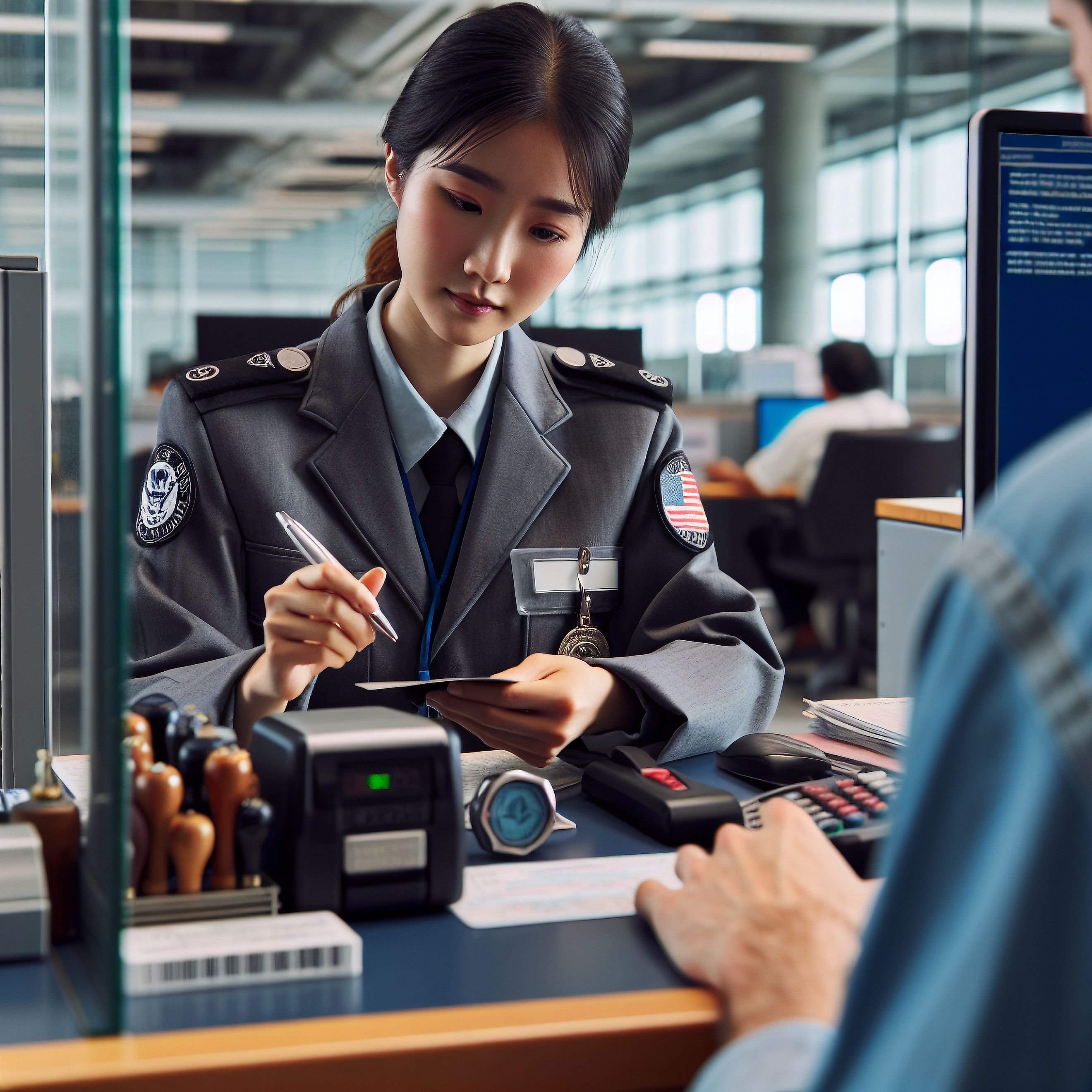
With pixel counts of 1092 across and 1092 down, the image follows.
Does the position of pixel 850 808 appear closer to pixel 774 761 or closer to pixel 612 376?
pixel 774 761

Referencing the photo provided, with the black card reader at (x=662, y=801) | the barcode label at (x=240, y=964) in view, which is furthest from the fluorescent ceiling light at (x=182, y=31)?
the barcode label at (x=240, y=964)

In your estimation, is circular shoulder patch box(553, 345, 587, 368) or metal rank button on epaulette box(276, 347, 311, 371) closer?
metal rank button on epaulette box(276, 347, 311, 371)

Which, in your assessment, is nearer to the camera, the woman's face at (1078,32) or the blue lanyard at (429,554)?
the woman's face at (1078,32)

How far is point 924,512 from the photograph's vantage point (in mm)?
1783

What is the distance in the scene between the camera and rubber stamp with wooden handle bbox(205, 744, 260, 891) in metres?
0.73

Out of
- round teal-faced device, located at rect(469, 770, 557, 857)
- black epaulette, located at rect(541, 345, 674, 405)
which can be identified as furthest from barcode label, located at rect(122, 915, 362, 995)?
black epaulette, located at rect(541, 345, 674, 405)

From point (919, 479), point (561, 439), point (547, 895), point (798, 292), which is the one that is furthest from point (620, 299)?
point (547, 895)

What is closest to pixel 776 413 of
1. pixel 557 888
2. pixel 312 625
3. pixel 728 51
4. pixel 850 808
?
pixel 728 51

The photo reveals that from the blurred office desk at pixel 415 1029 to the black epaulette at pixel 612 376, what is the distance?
0.93 m

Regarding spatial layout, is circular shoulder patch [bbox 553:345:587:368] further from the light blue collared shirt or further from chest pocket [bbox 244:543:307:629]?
chest pocket [bbox 244:543:307:629]

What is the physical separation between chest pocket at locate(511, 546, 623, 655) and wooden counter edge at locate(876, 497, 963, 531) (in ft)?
1.54

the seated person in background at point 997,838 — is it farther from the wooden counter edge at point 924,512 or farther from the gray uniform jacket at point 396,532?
the wooden counter edge at point 924,512

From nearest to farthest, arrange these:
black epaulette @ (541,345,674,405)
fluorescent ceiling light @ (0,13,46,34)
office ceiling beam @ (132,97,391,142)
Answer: fluorescent ceiling light @ (0,13,46,34)
black epaulette @ (541,345,674,405)
office ceiling beam @ (132,97,391,142)

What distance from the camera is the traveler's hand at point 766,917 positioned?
0.59 meters
